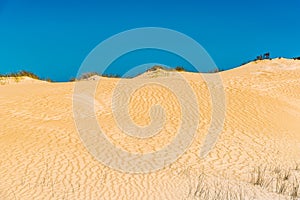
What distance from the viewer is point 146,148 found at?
932 cm

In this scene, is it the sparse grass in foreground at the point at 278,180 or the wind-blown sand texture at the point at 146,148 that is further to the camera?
the sparse grass in foreground at the point at 278,180

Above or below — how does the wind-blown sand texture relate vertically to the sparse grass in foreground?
above

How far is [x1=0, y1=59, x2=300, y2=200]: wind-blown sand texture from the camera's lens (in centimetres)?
705

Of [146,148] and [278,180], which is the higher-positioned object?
[146,148]

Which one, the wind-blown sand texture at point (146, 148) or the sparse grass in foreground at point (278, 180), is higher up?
the wind-blown sand texture at point (146, 148)

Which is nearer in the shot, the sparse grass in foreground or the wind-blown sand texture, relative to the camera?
the wind-blown sand texture

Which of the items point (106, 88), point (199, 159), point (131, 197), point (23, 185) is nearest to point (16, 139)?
point (23, 185)

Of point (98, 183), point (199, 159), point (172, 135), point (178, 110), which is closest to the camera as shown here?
point (98, 183)

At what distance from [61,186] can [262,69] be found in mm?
16954

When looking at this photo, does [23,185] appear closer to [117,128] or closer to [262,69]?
[117,128]

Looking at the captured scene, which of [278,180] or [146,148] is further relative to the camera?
[146,148]

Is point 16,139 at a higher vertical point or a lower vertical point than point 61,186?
higher

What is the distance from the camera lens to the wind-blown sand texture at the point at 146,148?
23.1 ft

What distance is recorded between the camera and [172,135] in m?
10.2
